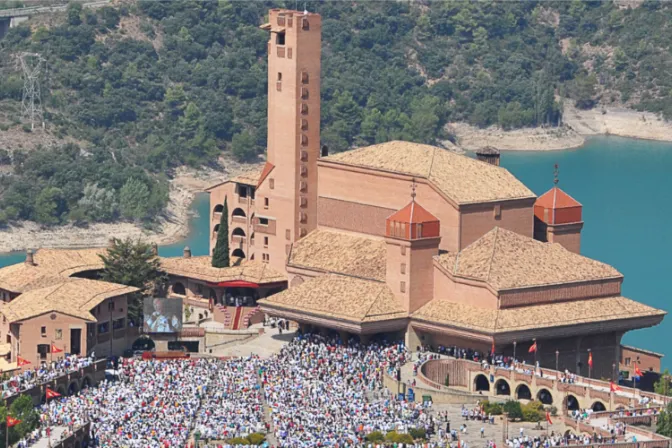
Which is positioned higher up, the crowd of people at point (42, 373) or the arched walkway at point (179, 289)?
the arched walkway at point (179, 289)

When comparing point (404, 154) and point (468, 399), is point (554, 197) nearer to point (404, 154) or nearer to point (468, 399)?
point (404, 154)

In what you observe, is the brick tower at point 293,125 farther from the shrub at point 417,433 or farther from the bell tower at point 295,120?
the shrub at point 417,433

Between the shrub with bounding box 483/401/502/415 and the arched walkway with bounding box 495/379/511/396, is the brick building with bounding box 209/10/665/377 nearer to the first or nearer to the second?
the arched walkway with bounding box 495/379/511/396

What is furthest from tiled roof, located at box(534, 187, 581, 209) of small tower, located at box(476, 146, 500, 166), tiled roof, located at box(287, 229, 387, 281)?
tiled roof, located at box(287, 229, 387, 281)

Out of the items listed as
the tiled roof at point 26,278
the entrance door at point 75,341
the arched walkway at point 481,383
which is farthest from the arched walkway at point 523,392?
the tiled roof at point 26,278

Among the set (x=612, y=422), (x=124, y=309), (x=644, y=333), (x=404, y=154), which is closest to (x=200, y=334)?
(x=124, y=309)

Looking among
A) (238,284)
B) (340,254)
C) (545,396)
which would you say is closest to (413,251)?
(340,254)
